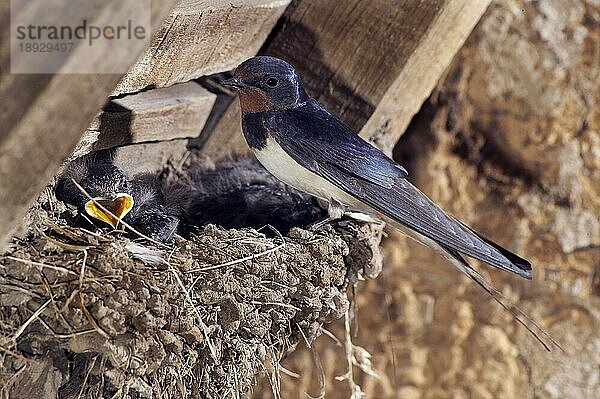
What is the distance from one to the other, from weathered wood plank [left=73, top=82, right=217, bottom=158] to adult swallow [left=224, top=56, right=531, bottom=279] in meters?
0.14

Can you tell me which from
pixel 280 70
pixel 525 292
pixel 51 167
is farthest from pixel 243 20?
pixel 525 292

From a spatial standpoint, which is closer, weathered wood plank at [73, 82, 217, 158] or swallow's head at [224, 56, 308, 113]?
weathered wood plank at [73, 82, 217, 158]

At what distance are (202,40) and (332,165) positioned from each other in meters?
0.33

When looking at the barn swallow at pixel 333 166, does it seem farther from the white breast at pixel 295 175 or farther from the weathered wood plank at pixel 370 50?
the weathered wood plank at pixel 370 50

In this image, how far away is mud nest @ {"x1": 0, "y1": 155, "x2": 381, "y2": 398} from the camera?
3.65ft

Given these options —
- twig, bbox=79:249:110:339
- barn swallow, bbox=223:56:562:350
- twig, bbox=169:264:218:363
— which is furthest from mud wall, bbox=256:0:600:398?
twig, bbox=79:249:110:339

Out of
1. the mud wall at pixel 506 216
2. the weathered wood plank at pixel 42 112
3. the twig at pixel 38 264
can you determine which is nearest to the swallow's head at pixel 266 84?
the twig at pixel 38 264

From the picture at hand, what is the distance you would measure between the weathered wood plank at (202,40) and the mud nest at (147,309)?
0.28 meters

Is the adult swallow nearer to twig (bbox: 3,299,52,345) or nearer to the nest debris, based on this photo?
the nest debris

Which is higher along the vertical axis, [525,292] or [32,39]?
[32,39]

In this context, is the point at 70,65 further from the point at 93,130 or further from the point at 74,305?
the point at 93,130

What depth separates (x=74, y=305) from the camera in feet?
3.64

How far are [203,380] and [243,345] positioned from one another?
0.08m

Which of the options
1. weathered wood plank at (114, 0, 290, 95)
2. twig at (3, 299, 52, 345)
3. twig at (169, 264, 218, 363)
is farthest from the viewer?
weathered wood plank at (114, 0, 290, 95)
